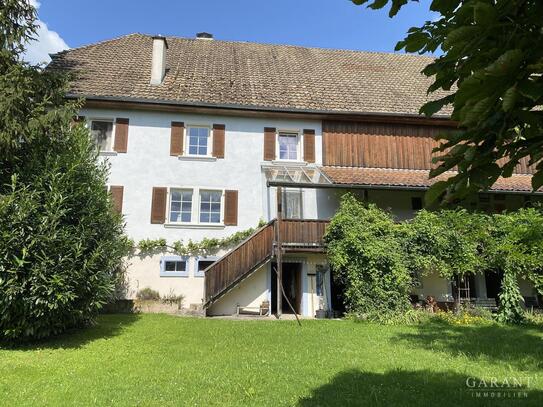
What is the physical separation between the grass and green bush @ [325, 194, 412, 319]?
153cm

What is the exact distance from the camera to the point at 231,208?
17.9 meters

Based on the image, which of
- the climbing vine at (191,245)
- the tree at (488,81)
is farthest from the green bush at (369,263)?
the tree at (488,81)

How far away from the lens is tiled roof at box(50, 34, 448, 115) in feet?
62.3

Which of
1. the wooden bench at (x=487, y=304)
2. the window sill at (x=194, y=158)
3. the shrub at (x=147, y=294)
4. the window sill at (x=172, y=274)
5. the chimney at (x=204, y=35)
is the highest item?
the chimney at (x=204, y=35)

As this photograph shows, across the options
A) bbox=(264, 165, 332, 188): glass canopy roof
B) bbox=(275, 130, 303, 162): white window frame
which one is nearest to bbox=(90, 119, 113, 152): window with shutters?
bbox=(264, 165, 332, 188): glass canopy roof

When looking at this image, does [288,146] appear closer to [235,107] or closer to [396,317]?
[235,107]

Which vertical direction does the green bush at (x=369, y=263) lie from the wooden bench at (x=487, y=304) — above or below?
above

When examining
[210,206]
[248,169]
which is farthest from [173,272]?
[248,169]

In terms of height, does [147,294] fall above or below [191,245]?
below

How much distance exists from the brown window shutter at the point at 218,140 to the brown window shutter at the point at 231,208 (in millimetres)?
1711

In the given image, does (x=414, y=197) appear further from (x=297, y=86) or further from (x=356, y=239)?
(x=297, y=86)

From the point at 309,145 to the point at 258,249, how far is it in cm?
563

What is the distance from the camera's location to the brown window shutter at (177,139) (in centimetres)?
1826

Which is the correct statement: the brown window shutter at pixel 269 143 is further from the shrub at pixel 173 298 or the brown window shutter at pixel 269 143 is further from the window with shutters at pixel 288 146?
the shrub at pixel 173 298
